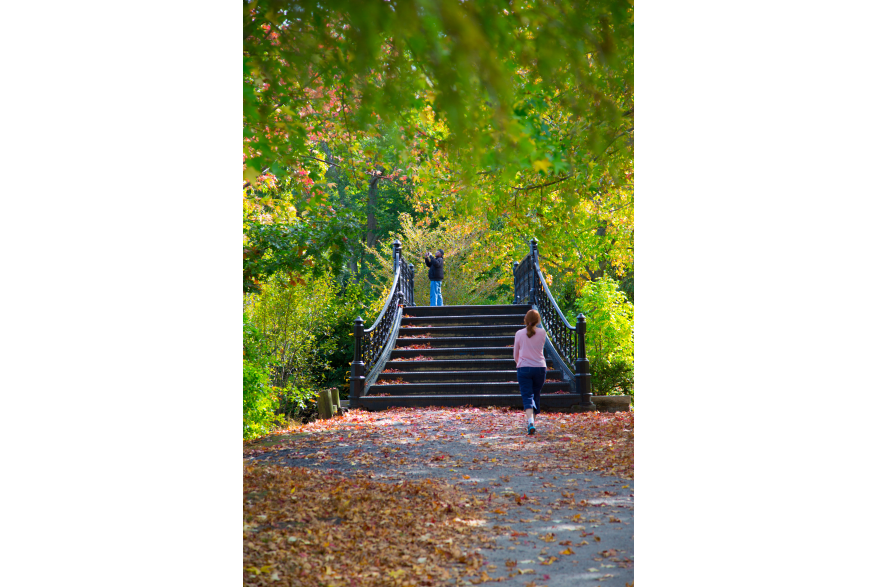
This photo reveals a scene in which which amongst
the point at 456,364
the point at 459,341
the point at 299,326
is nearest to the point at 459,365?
the point at 456,364

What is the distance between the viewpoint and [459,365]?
1106 centimetres

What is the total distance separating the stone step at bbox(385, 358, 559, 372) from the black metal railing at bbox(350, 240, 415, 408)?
0.46 meters

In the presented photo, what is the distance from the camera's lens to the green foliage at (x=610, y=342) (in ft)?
40.1

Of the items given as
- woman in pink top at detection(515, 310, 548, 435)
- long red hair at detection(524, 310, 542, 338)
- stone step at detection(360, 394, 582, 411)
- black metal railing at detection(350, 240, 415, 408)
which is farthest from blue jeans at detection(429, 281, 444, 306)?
long red hair at detection(524, 310, 542, 338)

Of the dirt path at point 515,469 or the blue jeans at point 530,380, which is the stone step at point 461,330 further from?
the blue jeans at point 530,380

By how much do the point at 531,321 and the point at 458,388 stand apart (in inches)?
137

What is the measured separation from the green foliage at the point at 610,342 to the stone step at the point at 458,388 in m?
2.78

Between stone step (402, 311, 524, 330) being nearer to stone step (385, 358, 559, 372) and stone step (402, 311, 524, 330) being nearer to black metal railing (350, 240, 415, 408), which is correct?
black metal railing (350, 240, 415, 408)

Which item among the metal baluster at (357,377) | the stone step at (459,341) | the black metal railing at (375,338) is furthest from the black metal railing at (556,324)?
the metal baluster at (357,377)

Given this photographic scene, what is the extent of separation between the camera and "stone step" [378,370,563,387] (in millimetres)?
10391

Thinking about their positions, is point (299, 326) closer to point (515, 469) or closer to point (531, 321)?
point (531, 321)

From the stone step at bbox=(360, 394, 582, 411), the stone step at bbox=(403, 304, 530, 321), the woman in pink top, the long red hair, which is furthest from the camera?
the stone step at bbox=(403, 304, 530, 321)
